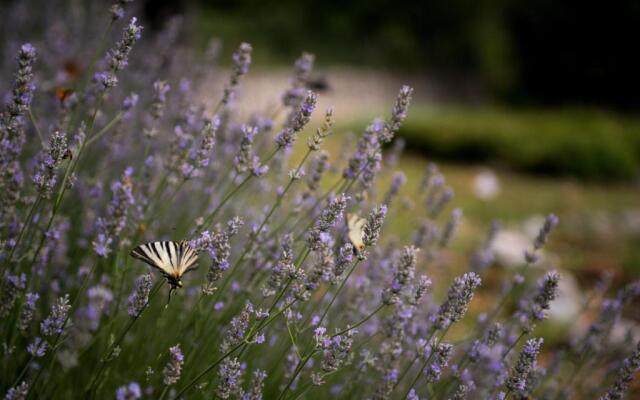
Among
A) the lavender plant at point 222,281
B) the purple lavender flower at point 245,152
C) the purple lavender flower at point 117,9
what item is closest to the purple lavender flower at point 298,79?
the lavender plant at point 222,281

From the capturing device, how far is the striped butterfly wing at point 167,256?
151 centimetres

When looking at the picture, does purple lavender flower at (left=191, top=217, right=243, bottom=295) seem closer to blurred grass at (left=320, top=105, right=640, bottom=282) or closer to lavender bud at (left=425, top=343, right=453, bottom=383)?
lavender bud at (left=425, top=343, right=453, bottom=383)

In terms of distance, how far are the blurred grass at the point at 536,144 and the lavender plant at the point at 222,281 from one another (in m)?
8.01

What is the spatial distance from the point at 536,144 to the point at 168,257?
34.2 feet

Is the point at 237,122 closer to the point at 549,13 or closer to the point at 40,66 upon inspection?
the point at 40,66

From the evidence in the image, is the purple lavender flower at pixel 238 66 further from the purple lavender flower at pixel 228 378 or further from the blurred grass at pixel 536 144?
the blurred grass at pixel 536 144

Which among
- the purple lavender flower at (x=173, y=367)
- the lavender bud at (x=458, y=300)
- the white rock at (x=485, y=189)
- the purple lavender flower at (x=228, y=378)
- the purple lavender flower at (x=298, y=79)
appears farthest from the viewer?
the white rock at (x=485, y=189)

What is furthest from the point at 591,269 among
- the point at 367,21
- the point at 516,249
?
the point at 367,21

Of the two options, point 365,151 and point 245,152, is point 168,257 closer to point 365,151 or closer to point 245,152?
point 245,152

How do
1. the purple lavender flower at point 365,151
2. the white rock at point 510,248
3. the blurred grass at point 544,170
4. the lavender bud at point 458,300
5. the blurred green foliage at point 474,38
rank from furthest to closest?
the blurred green foliage at point 474,38 < the blurred grass at point 544,170 < the white rock at point 510,248 < the purple lavender flower at point 365,151 < the lavender bud at point 458,300

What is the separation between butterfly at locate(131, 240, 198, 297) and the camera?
1513 millimetres

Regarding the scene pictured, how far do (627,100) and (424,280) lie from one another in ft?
53.2

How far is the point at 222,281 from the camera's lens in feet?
7.95

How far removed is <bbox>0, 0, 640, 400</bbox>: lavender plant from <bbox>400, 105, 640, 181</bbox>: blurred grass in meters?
8.01
